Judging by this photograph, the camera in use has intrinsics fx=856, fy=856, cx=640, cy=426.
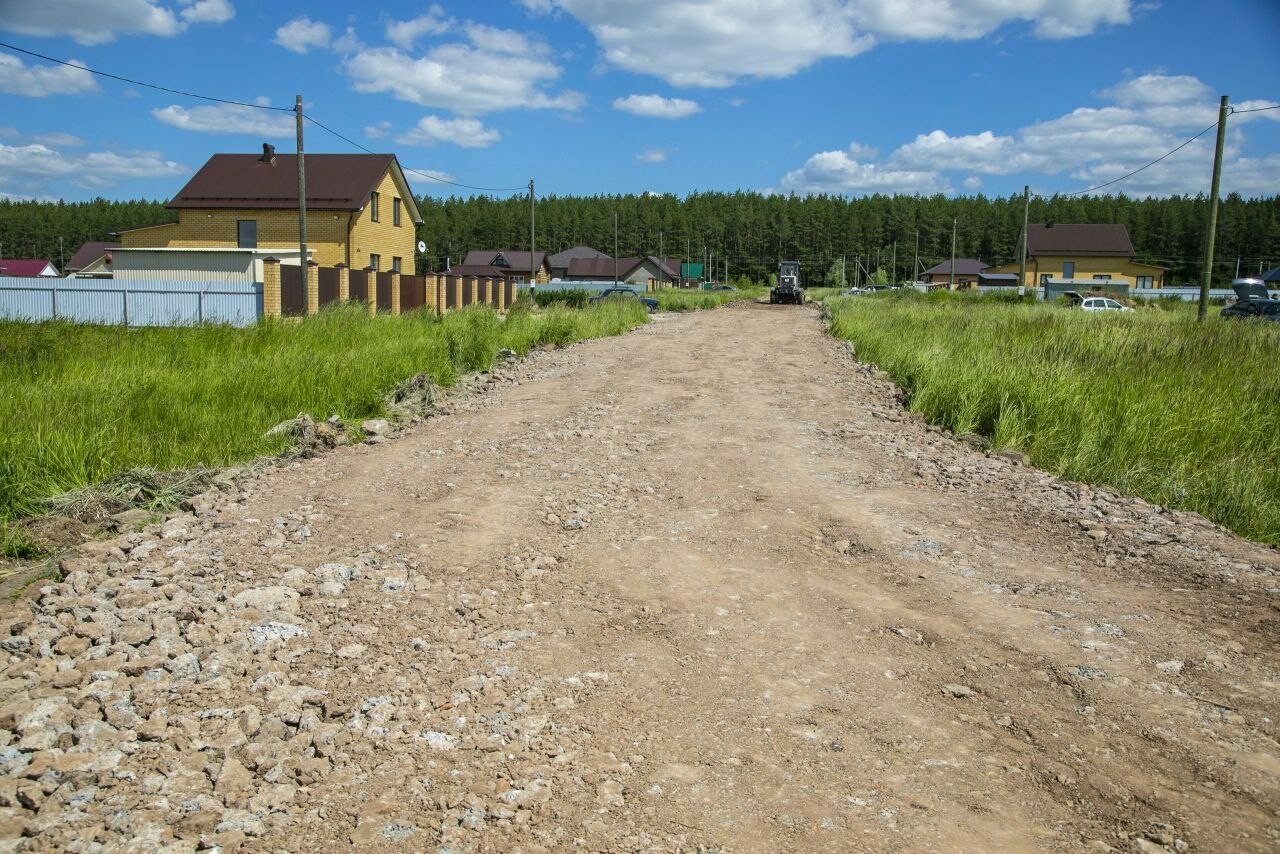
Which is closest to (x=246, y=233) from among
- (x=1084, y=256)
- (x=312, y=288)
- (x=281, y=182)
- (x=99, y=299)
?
(x=281, y=182)

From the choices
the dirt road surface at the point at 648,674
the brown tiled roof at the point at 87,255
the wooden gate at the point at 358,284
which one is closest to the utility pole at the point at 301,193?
the wooden gate at the point at 358,284

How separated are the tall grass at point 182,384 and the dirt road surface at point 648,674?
3.72 ft

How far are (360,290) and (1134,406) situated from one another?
2106 cm

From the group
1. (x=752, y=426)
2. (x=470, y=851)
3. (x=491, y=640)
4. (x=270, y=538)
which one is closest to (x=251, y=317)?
(x=752, y=426)

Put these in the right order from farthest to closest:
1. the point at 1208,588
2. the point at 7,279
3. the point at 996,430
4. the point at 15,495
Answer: the point at 7,279, the point at 996,430, the point at 15,495, the point at 1208,588

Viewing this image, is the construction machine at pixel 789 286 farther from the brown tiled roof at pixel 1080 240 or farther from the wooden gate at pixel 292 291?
the wooden gate at pixel 292 291

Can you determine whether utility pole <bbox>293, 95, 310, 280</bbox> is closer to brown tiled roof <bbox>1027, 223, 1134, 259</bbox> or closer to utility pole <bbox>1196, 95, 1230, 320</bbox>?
utility pole <bbox>1196, 95, 1230, 320</bbox>

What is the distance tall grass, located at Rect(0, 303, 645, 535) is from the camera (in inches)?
255

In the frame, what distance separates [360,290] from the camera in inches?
980

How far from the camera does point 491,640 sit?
4.09m

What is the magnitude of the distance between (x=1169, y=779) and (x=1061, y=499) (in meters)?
4.01

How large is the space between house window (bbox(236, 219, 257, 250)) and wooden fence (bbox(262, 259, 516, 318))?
33.9ft

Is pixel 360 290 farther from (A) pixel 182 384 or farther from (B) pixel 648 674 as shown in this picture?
(B) pixel 648 674

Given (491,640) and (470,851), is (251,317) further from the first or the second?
(470,851)
